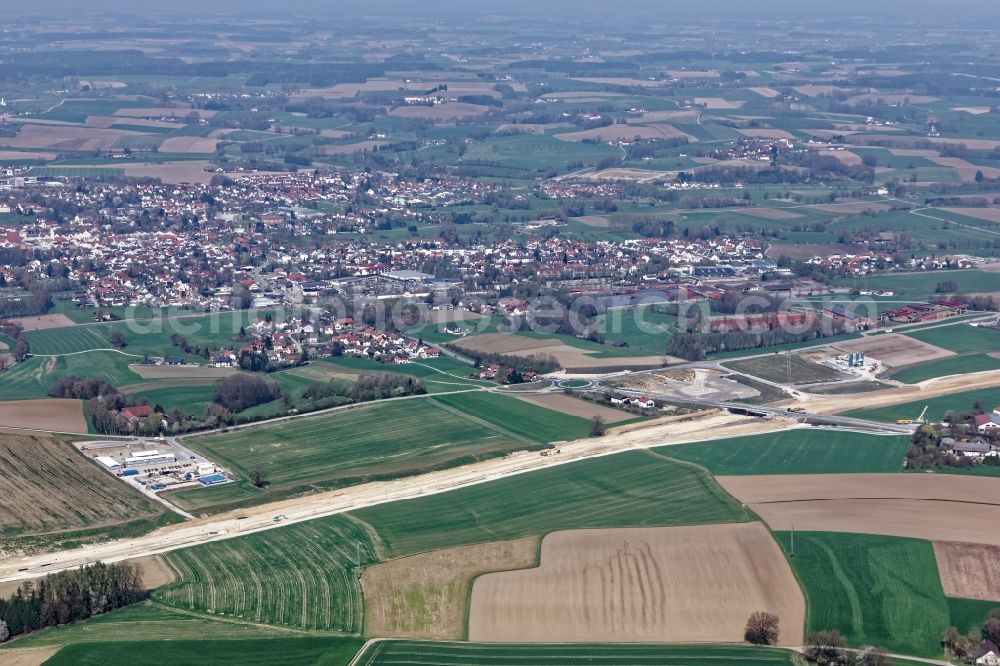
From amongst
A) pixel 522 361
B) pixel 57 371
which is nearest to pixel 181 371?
pixel 57 371

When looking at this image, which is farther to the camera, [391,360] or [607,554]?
[391,360]

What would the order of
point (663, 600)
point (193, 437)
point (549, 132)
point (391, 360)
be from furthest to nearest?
point (549, 132)
point (391, 360)
point (193, 437)
point (663, 600)

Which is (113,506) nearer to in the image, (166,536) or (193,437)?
(166,536)

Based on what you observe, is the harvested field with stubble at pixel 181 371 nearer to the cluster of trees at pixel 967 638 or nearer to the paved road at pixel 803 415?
the paved road at pixel 803 415

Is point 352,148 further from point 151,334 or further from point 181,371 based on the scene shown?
point 181,371

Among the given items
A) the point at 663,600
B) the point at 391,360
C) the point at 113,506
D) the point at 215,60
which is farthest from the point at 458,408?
the point at 215,60

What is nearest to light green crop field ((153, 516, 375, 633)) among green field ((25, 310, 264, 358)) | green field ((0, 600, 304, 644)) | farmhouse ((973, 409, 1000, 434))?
green field ((0, 600, 304, 644))

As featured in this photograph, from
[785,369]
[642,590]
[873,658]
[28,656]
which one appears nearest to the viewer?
[873,658]
